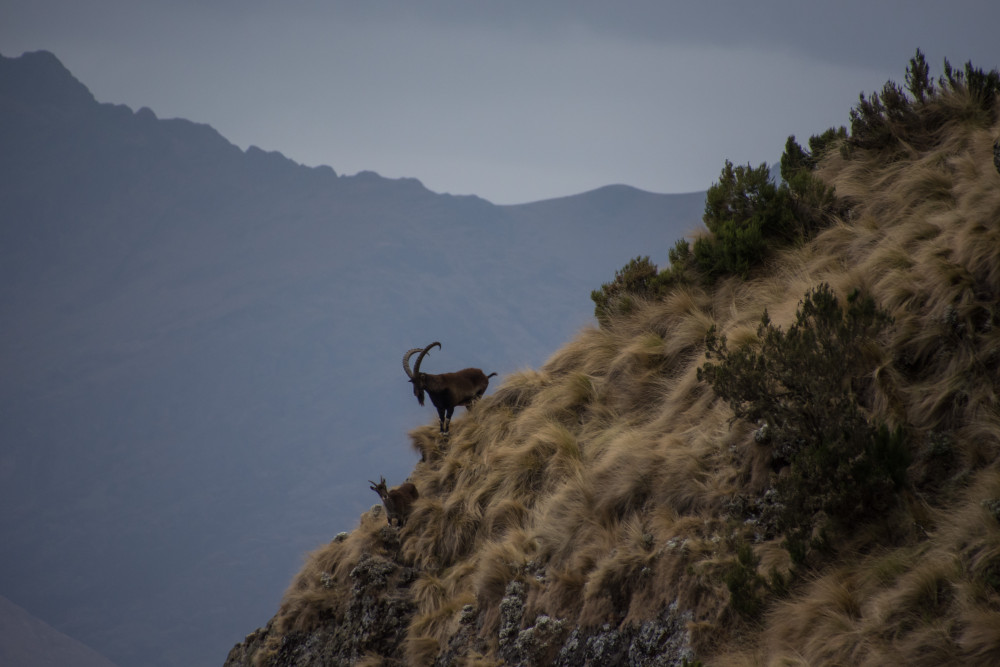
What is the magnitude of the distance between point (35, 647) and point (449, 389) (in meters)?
91.5

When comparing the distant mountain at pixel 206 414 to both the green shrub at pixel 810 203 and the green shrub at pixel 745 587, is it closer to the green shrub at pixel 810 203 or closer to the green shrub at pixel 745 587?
the green shrub at pixel 810 203

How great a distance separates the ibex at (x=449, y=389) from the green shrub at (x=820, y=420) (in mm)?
4746

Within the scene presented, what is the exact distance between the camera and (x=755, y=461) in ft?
16.3

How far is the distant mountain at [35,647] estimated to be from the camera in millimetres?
73500

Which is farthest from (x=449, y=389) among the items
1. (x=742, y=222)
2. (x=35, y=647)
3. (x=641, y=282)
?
(x=35, y=647)

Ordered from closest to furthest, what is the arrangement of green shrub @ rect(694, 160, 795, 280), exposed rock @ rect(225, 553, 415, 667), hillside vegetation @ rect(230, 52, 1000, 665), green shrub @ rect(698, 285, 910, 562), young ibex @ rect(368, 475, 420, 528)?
1. hillside vegetation @ rect(230, 52, 1000, 665)
2. green shrub @ rect(698, 285, 910, 562)
3. exposed rock @ rect(225, 553, 415, 667)
4. green shrub @ rect(694, 160, 795, 280)
5. young ibex @ rect(368, 475, 420, 528)

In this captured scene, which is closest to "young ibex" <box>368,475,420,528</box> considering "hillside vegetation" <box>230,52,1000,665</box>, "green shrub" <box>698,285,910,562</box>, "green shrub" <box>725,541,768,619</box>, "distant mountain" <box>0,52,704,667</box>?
"hillside vegetation" <box>230,52,1000,665</box>

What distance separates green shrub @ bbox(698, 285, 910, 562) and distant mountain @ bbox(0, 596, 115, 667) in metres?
88.0

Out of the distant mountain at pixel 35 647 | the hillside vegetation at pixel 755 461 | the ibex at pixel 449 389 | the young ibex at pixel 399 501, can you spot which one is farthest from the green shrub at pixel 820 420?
the distant mountain at pixel 35 647

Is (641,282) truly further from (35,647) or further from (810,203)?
(35,647)

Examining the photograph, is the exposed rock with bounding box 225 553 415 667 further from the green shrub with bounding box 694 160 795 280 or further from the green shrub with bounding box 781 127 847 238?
the green shrub with bounding box 781 127 847 238

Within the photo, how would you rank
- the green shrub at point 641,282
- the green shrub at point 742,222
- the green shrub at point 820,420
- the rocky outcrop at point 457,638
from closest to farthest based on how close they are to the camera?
the green shrub at point 820,420
the rocky outcrop at point 457,638
the green shrub at point 742,222
the green shrub at point 641,282

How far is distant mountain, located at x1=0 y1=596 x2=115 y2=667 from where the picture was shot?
241 ft

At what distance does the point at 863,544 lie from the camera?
157 inches
